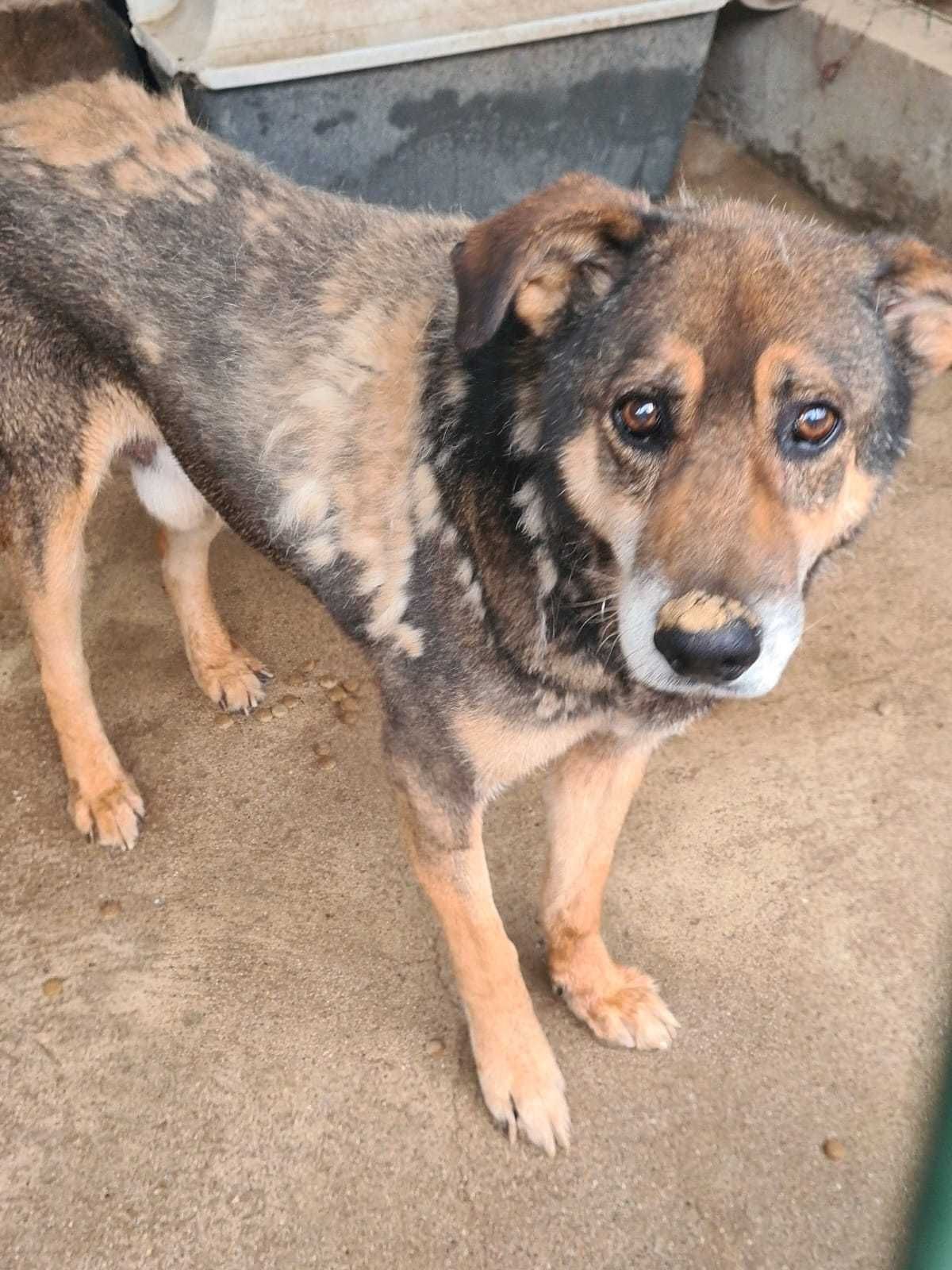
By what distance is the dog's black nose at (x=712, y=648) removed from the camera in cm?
153

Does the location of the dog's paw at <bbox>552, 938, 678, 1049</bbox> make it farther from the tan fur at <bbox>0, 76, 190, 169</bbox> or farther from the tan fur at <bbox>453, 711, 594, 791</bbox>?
the tan fur at <bbox>0, 76, 190, 169</bbox>

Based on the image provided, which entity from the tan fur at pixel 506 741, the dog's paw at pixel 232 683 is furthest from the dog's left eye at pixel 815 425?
the dog's paw at pixel 232 683

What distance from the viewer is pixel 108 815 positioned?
9.45ft

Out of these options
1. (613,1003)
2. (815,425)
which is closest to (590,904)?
(613,1003)

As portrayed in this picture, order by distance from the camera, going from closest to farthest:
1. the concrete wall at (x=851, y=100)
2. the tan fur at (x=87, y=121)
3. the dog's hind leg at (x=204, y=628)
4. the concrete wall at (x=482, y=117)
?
the tan fur at (x=87, y=121) < the dog's hind leg at (x=204, y=628) < the concrete wall at (x=482, y=117) < the concrete wall at (x=851, y=100)

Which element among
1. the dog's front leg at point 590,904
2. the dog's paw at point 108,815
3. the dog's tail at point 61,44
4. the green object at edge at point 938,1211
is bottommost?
the dog's paw at point 108,815

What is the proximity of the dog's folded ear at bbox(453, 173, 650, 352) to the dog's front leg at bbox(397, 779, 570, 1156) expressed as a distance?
3.06 ft

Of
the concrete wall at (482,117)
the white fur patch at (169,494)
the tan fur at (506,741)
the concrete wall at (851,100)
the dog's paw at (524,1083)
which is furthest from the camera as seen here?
the concrete wall at (851,100)

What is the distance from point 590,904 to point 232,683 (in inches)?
53.8

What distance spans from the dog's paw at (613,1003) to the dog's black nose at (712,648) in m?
1.09

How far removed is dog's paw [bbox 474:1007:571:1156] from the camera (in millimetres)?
2250

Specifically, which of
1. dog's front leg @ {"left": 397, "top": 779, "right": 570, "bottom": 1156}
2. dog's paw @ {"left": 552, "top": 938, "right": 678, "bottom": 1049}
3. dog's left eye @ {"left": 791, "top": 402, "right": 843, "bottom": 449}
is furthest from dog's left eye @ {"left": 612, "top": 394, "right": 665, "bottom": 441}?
dog's paw @ {"left": 552, "top": 938, "right": 678, "bottom": 1049}

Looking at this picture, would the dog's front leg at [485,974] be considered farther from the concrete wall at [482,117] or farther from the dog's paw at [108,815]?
the concrete wall at [482,117]

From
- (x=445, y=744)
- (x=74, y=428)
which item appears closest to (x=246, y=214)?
(x=74, y=428)
